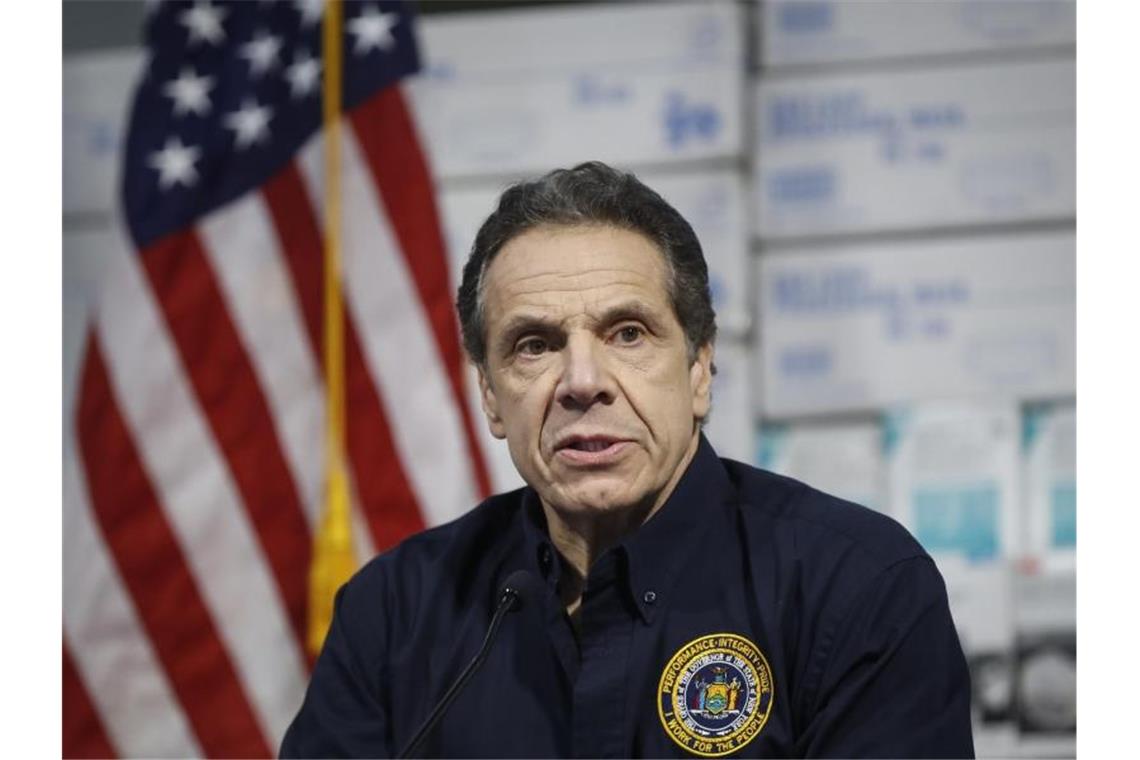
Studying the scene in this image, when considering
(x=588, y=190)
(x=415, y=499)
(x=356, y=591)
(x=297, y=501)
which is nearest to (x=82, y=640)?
(x=297, y=501)

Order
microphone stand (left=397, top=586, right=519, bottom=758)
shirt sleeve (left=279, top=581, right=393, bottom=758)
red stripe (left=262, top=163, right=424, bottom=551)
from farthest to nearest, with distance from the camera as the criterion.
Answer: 1. red stripe (left=262, top=163, right=424, bottom=551)
2. shirt sleeve (left=279, top=581, right=393, bottom=758)
3. microphone stand (left=397, top=586, right=519, bottom=758)

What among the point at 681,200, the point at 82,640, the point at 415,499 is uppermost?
the point at 681,200

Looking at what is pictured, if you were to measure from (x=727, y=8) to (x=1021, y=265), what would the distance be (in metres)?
0.72

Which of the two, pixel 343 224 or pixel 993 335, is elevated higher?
pixel 343 224

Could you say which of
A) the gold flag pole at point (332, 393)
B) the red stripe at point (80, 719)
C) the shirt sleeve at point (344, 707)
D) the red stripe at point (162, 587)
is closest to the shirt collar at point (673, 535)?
the shirt sleeve at point (344, 707)

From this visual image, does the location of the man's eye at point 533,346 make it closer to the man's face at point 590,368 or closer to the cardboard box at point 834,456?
the man's face at point 590,368

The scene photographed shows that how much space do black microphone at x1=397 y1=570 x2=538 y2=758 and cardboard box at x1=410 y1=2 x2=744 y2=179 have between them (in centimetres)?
146

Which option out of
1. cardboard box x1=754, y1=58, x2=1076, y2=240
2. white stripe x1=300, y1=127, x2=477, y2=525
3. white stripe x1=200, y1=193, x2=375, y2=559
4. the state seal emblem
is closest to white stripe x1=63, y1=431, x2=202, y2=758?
white stripe x1=200, y1=193, x2=375, y2=559

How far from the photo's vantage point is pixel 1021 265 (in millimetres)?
2525

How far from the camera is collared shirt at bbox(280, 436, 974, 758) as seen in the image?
4.07 feet

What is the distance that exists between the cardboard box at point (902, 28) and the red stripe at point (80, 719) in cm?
177

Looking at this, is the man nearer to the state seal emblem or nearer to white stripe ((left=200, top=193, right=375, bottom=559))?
the state seal emblem
